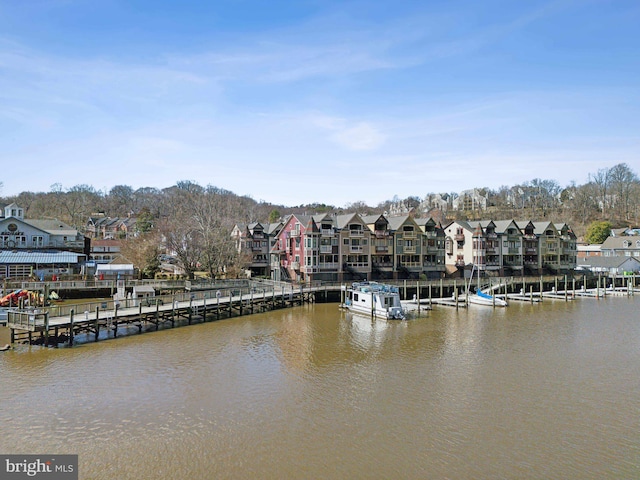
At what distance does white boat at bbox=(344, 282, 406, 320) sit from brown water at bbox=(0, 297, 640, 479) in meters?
7.40

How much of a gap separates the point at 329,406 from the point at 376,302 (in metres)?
22.6

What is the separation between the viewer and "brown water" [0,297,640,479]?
15.2 m

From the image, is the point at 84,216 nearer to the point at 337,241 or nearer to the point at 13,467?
the point at 337,241

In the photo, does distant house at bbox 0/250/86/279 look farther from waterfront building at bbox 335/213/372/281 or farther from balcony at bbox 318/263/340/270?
waterfront building at bbox 335/213/372/281

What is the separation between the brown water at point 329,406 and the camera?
1521 cm

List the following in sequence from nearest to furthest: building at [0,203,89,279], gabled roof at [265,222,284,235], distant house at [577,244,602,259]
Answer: building at [0,203,89,279] < gabled roof at [265,222,284,235] < distant house at [577,244,602,259]

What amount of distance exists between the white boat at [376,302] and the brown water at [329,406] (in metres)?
7.40

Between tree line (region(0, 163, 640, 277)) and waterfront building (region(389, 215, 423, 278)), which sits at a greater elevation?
tree line (region(0, 163, 640, 277))

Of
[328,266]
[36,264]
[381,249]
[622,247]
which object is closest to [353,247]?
[381,249]

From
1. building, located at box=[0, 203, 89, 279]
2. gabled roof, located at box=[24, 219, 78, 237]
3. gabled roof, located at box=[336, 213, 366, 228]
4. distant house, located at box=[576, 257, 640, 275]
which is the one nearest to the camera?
building, located at box=[0, 203, 89, 279]

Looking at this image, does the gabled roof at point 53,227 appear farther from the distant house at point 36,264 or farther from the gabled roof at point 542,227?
the gabled roof at point 542,227

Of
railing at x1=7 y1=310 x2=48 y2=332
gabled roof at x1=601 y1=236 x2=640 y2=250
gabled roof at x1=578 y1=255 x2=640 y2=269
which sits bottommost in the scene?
railing at x1=7 y1=310 x2=48 y2=332

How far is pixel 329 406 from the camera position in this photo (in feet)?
65.1

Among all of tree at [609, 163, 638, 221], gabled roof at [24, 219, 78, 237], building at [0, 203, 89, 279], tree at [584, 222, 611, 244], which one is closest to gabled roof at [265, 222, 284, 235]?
building at [0, 203, 89, 279]
